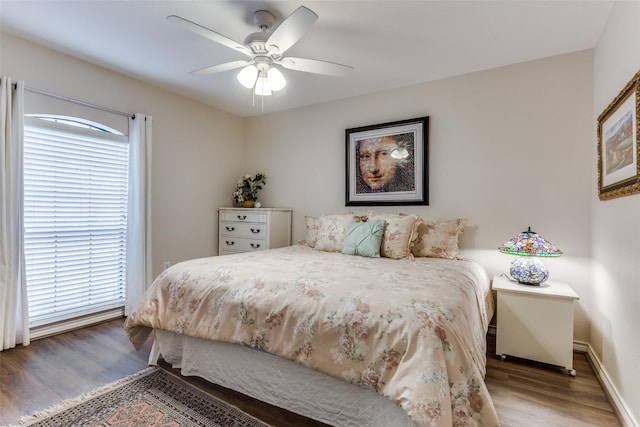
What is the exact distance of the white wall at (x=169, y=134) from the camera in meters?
2.57

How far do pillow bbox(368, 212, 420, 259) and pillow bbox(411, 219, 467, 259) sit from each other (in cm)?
12

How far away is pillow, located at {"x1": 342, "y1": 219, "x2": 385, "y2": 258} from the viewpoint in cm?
267

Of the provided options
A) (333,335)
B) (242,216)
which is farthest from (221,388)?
(242,216)

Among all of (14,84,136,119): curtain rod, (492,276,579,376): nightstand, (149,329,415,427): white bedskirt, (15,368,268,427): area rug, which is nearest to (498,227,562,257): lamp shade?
(492,276,579,376): nightstand

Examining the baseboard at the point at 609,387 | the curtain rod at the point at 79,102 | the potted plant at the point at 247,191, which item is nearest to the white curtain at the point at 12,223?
the curtain rod at the point at 79,102

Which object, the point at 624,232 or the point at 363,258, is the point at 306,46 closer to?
the point at 363,258

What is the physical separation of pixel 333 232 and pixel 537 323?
1749mm

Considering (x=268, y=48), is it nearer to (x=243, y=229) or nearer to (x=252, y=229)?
(x=252, y=229)

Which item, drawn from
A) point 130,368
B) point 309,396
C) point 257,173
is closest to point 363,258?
point 309,396

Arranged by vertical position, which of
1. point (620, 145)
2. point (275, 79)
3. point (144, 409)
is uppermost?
point (275, 79)

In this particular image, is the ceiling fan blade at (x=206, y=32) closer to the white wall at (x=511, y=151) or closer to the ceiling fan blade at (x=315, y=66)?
the ceiling fan blade at (x=315, y=66)

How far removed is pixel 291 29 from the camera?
1.76 m

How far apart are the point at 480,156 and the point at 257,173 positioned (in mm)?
2795

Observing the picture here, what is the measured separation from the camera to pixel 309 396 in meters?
1.55
